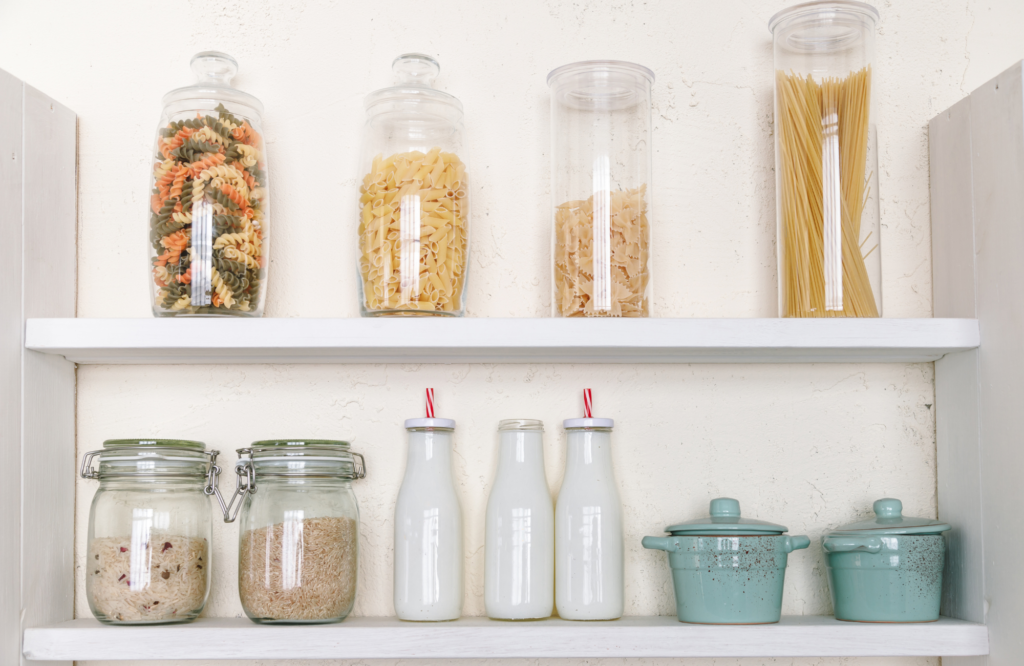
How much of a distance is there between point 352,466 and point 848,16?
2.70 ft

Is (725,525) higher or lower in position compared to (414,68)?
lower

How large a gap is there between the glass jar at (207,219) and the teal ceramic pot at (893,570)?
0.75 m

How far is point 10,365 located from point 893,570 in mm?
1019

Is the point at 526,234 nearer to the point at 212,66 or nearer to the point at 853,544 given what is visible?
the point at 212,66

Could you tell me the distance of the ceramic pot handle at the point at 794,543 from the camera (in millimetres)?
963

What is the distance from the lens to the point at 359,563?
107cm

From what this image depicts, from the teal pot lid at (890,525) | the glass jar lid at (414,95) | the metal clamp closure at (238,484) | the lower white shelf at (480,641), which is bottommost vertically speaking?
the lower white shelf at (480,641)

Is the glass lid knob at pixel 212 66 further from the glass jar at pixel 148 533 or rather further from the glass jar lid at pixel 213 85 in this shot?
the glass jar at pixel 148 533

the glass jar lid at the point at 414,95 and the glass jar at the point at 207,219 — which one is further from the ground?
the glass jar lid at the point at 414,95

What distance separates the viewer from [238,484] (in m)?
1.02

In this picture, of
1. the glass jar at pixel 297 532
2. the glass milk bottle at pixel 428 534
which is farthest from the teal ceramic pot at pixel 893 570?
the glass jar at pixel 297 532

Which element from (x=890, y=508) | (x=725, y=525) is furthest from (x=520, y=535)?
(x=890, y=508)

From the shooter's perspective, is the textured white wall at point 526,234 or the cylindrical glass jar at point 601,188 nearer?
the cylindrical glass jar at point 601,188

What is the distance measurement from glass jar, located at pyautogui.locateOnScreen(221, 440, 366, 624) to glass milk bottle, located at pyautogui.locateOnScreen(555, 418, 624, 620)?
0.81 ft
